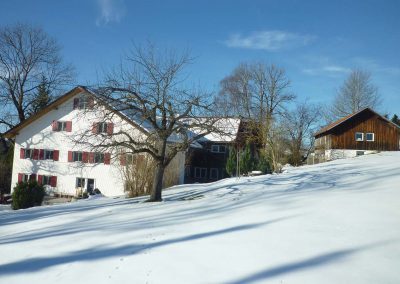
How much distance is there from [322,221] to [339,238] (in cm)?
106

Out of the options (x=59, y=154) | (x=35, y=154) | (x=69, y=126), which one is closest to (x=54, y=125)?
(x=69, y=126)

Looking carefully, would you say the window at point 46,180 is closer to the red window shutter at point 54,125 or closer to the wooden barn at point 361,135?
the red window shutter at point 54,125

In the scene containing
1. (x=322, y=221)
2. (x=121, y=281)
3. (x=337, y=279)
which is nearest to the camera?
(x=337, y=279)

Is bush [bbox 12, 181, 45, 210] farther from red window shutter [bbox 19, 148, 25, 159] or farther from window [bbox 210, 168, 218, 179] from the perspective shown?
window [bbox 210, 168, 218, 179]

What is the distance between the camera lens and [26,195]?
17188 mm

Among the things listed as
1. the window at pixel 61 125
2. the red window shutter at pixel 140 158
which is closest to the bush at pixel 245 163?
the red window shutter at pixel 140 158

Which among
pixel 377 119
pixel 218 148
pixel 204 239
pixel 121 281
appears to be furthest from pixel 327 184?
pixel 377 119

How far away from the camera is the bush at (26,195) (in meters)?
17.0

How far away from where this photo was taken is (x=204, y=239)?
18.2ft

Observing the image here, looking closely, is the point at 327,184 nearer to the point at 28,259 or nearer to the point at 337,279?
the point at 337,279

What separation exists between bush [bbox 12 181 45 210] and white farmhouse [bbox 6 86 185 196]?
7.12 metres

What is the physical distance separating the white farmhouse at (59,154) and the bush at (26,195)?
712 cm

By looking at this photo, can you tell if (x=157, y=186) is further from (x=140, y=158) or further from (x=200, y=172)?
(x=200, y=172)

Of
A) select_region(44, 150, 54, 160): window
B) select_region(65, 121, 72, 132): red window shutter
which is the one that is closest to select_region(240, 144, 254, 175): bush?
select_region(65, 121, 72, 132): red window shutter
